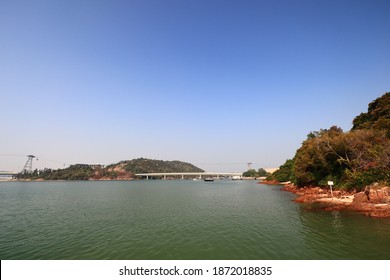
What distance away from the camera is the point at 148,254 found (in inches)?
551

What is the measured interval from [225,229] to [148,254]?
334 inches

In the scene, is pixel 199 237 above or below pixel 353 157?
below

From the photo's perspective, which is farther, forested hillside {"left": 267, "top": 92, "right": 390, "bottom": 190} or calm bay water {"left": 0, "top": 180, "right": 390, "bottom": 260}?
forested hillside {"left": 267, "top": 92, "right": 390, "bottom": 190}

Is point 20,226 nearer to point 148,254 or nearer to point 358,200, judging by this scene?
point 148,254

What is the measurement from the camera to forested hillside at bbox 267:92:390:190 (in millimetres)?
31344

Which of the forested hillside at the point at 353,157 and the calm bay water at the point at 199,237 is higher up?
the forested hillside at the point at 353,157

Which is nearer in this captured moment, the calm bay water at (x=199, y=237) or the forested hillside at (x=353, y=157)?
the calm bay water at (x=199, y=237)

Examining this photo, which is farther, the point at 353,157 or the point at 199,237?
the point at 353,157

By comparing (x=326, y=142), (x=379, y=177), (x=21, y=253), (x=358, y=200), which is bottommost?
(x=21, y=253)

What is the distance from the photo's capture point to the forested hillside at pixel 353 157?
31.3 meters

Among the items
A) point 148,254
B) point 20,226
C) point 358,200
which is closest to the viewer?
point 148,254

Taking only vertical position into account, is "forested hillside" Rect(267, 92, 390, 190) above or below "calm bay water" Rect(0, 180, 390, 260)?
above

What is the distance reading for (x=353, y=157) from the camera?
43438 millimetres
